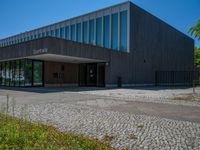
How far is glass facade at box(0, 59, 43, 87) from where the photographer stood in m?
20.6

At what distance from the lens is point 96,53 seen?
20.9m

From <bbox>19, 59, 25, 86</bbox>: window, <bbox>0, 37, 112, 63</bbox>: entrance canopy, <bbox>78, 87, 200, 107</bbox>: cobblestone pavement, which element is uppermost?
<bbox>0, 37, 112, 63</bbox>: entrance canopy

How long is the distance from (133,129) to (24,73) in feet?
58.5

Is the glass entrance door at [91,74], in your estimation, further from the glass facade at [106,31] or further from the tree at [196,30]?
the tree at [196,30]

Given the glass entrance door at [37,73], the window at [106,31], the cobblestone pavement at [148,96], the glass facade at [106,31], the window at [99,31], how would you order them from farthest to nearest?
the window at [99,31]
the window at [106,31]
the glass facade at [106,31]
the glass entrance door at [37,73]
the cobblestone pavement at [148,96]

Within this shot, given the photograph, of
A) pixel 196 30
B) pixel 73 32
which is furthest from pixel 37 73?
pixel 196 30

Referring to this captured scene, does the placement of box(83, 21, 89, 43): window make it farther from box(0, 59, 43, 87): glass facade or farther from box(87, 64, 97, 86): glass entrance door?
box(0, 59, 43, 87): glass facade

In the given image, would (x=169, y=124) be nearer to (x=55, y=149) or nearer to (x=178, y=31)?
(x=55, y=149)

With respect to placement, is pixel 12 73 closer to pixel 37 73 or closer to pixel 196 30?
pixel 37 73

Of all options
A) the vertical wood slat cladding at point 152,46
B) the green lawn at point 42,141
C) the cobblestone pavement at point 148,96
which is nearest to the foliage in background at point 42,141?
the green lawn at point 42,141

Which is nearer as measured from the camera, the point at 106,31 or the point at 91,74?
the point at 91,74

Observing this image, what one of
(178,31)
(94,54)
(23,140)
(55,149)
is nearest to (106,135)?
(55,149)

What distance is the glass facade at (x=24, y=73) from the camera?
67.7 feet

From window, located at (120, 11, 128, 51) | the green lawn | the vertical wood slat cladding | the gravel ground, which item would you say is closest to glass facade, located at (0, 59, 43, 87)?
window, located at (120, 11, 128, 51)
